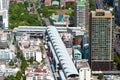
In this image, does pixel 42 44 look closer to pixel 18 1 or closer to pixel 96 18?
pixel 96 18

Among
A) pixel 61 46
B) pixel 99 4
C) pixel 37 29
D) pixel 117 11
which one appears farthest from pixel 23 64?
pixel 99 4

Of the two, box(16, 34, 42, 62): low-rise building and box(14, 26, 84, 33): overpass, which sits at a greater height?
box(14, 26, 84, 33): overpass

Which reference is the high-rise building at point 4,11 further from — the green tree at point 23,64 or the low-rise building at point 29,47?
the green tree at point 23,64

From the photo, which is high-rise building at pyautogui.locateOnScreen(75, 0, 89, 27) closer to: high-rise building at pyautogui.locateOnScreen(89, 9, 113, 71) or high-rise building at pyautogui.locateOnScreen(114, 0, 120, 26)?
high-rise building at pyautogui.locateOnScreen(114, 0, 120, 26)

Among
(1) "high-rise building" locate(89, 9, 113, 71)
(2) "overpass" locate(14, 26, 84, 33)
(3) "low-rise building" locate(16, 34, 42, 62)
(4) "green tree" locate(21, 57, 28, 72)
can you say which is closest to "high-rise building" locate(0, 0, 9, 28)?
(2) "overpass" locate(14, 26, 84, 33)

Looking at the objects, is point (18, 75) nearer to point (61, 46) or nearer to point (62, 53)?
point (62, 53)

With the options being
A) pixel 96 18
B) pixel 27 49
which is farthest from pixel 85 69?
pixel 27 49

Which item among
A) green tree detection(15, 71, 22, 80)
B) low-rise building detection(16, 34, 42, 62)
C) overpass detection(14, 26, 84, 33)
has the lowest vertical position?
green tree detection(15, 71, 22, 80)

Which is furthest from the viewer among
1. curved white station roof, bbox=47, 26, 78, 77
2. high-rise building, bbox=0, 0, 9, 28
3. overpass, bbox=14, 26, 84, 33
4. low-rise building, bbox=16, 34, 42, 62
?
high-rise building, bbox=0, 0, 9, 28
